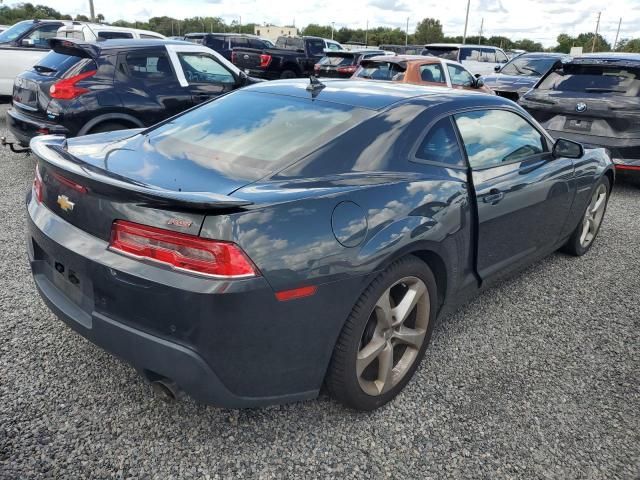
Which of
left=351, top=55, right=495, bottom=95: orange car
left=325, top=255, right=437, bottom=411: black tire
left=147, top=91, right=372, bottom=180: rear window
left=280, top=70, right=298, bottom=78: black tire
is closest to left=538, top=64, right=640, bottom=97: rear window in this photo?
left=351, top=55, right=495, bottom=95: orange car

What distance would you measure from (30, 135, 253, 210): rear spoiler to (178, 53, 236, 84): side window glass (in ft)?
14.9

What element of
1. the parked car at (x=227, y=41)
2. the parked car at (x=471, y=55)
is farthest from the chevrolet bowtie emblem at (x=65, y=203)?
the parked car at (x=227, y=41)

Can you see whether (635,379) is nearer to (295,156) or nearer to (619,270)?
(619,270)

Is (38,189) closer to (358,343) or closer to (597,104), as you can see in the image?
(358,343)

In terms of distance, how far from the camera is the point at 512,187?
3.21m

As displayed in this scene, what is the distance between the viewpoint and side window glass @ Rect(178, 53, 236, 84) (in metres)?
6.67

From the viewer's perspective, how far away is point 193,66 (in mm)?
6750

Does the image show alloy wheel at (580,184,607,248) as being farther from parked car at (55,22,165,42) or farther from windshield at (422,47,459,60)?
windshield at (422,47,459,60)

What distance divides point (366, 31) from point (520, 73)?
88.2 m

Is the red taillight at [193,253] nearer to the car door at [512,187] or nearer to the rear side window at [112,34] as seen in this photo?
the car door at [512,187]

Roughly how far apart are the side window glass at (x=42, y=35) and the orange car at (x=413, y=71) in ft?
22.1

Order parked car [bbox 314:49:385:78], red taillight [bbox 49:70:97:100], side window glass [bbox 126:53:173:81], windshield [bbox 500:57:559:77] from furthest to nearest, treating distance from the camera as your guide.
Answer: parked car [bbox 314:49:385:78] < windshield [bbox 500:57:559:77] < side window glass [bbox 126:53:173:81] < red taillight [bbox 49:70:97:100]

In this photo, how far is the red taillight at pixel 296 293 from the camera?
6.46ft

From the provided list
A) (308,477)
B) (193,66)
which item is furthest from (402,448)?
(193,66)
